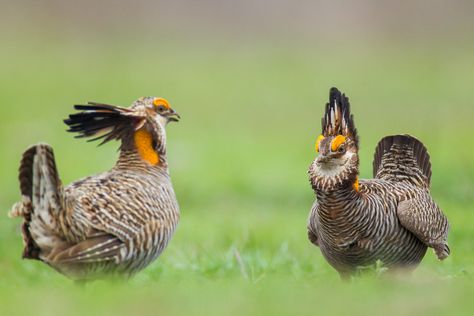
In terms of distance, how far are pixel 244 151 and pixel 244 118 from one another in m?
3.68

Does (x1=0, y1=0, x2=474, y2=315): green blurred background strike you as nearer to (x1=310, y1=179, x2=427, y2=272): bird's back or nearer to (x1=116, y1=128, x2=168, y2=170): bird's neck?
(x1=310, y1=179, x2=427, y2=272): bird's back

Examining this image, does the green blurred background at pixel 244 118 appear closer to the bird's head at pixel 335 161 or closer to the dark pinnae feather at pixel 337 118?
the bird's head at pixel 335 161

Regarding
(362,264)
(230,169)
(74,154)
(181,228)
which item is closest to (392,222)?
(362,264)

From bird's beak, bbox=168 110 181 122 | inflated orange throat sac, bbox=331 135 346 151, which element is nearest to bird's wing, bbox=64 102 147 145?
bird's beak, bbox=168 110 181 122

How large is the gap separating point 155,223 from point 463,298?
68.5 inches

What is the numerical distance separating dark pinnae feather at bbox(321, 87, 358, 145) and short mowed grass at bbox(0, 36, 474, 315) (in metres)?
0.79

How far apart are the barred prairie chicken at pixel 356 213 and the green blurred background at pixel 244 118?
0.19 m

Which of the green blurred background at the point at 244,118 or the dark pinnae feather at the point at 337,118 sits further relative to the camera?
the dark pinnae feather at the point at 337,118

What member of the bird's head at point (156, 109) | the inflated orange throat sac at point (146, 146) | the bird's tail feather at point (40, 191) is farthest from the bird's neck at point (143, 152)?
the bird's tail feather at point (40, 191)

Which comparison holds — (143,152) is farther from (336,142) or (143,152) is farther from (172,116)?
(336,142)

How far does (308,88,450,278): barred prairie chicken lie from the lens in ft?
19.5

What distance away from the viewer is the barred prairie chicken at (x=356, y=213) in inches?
235

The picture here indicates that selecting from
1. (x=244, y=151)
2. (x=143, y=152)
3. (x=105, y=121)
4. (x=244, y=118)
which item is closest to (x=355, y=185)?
(x=143, y=152)

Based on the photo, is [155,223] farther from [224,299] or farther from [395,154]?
[395,154]
